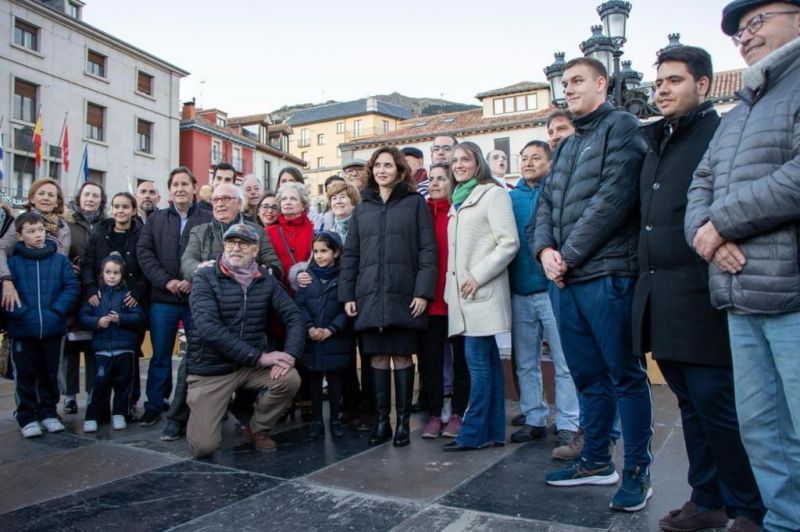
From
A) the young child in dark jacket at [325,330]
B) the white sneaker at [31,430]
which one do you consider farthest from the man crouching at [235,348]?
the white sneaker at [31,430]

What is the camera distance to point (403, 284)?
425cm

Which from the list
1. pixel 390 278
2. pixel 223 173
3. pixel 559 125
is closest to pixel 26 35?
pixel 223 173

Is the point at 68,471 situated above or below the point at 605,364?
below

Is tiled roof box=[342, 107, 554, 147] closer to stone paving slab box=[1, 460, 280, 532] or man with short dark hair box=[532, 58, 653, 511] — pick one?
man with short dark hair box=[532, 58, 653, 511]

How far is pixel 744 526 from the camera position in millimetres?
2414

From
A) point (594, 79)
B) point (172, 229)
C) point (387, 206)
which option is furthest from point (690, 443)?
point (172, 229)

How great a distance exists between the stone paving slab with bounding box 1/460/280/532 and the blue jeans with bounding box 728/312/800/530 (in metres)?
2.38

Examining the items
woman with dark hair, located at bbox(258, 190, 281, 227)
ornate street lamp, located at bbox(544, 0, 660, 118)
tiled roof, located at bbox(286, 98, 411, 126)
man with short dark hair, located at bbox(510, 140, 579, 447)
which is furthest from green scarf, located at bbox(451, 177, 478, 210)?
tiled roof, located at bbox(286, 98, 411, 126)

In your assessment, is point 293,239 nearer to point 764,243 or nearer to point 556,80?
point 764,243

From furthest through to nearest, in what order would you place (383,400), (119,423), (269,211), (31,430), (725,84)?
(725,84) → (269,211) → (119,423) → (31,430) → (383,400)

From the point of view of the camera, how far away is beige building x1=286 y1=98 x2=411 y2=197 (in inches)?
2360

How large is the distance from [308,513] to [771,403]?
6.76ft

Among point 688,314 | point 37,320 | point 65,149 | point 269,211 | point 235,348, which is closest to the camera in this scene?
point 688,314

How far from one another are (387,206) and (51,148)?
2536 cm
